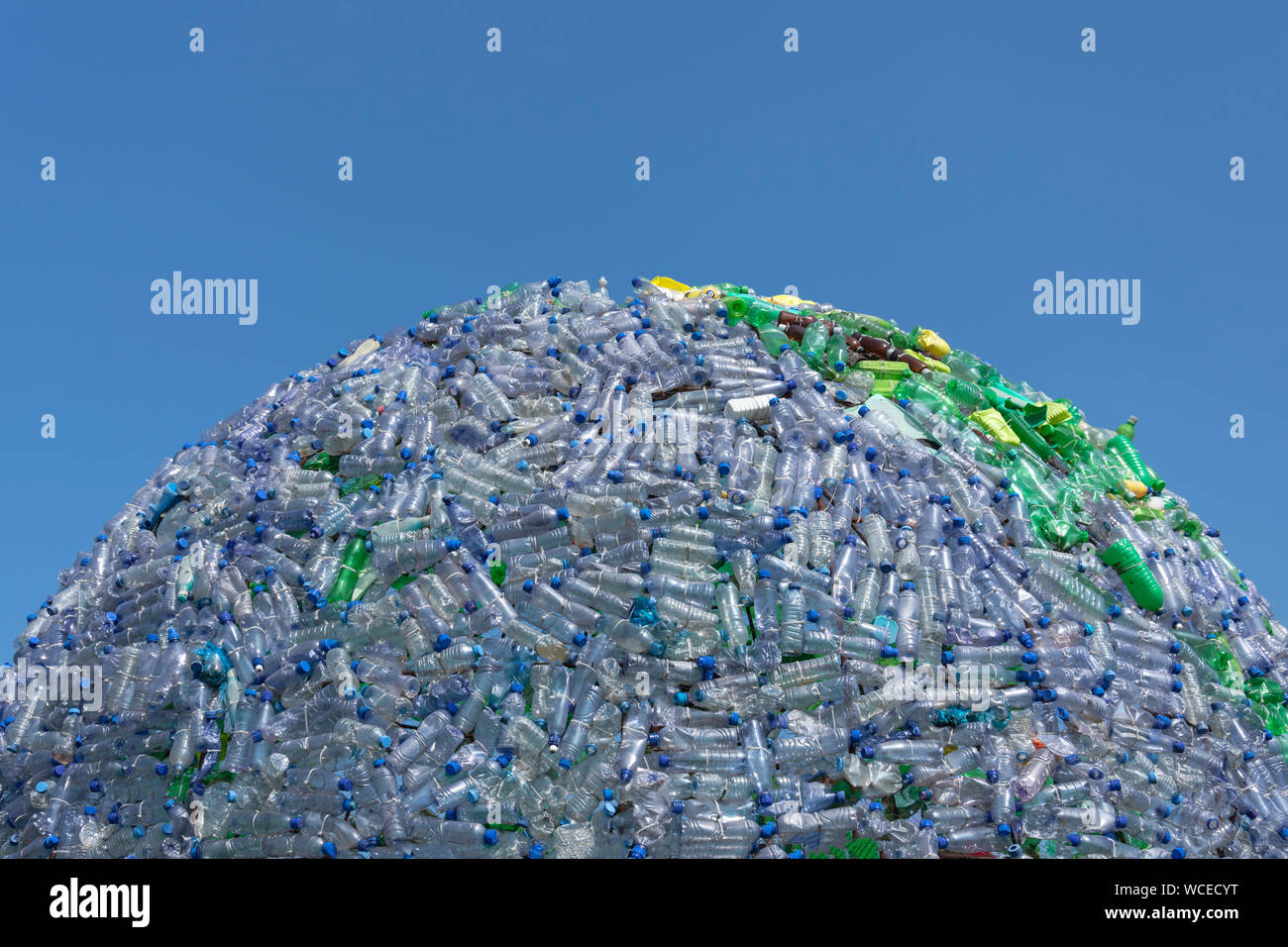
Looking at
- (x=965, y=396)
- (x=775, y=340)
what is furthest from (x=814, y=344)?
(x=965, y=396)

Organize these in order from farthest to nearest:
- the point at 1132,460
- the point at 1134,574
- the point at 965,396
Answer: the point at 1132,460 < the point at 965,396 < the point at 1134,574

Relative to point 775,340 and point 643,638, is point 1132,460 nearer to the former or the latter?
point 775,340

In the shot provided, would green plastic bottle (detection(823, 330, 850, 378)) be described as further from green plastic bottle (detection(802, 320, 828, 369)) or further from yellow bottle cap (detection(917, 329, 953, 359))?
yellow bottle cap (detection(917, 329, 953, 359))

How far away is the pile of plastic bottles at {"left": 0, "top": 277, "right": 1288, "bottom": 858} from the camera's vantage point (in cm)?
994

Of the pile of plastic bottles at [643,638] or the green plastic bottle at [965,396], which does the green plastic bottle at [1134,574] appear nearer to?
the pile of plastic bottles at [643,638]

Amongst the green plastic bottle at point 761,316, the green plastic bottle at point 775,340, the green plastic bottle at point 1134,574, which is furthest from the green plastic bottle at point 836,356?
the green plastic bottle at point 1134,574

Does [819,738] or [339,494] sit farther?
[339,494]

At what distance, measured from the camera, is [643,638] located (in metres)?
10.3

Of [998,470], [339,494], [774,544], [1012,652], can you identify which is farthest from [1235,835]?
[339,494]

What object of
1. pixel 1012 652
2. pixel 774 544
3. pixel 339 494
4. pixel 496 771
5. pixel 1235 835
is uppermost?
pixel 339 494

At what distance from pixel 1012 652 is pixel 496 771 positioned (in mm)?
4803

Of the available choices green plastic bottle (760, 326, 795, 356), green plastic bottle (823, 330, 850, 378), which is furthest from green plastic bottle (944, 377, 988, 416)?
green plastic bottle (760, 326, 795, 356)
